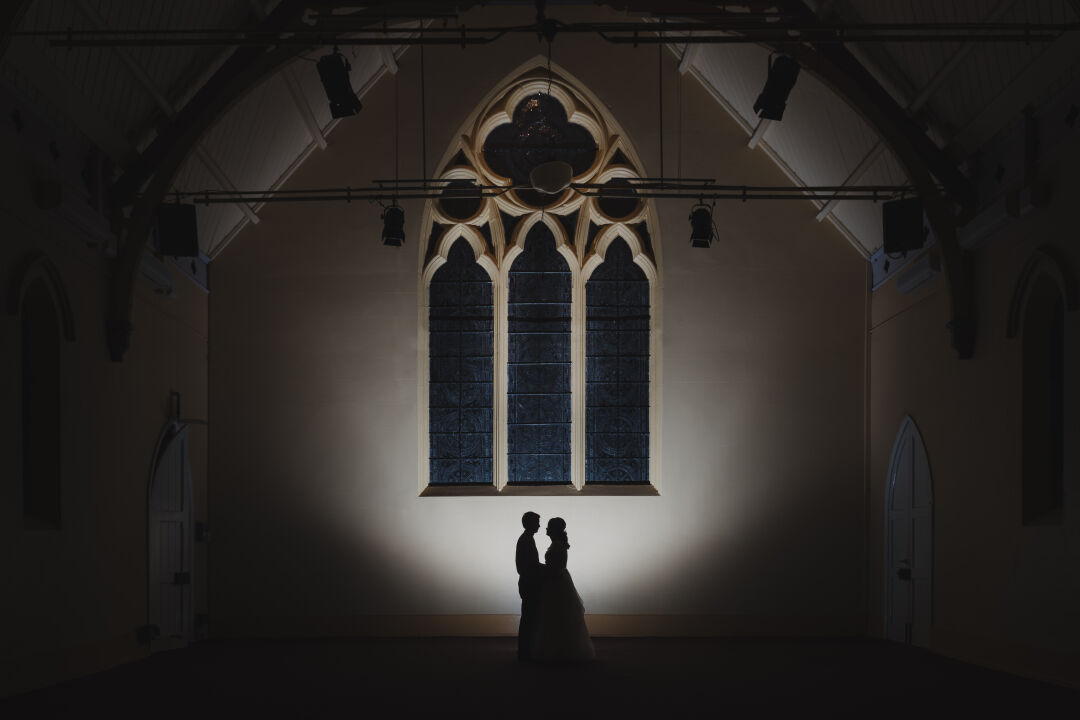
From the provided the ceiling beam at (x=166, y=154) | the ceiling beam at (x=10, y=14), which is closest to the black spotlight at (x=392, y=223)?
Result: the ceiling beam at (x=166, y=154)

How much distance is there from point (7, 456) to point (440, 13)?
4.70 m

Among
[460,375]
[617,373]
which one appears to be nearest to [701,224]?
[617,373]

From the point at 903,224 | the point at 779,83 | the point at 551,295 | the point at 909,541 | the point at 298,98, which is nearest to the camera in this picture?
the point at 779,83

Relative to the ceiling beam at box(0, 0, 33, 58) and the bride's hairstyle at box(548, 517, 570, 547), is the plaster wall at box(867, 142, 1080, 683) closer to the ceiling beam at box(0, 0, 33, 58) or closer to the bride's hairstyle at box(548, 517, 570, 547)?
the bride's hairstyle at box(548, 517, 570, 547)

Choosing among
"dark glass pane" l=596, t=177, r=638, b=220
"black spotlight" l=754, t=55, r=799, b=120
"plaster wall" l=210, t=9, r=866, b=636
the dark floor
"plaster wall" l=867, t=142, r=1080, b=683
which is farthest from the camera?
→ "dark glass pane" l=596, t=177, r=638, b=220

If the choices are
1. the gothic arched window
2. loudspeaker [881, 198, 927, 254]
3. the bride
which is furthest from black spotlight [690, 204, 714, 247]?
the gothic arched window

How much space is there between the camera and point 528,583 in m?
9.99

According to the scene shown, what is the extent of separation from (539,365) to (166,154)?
5067mm

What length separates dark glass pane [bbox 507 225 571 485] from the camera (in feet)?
41.1

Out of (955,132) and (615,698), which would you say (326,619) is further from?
(955,132)

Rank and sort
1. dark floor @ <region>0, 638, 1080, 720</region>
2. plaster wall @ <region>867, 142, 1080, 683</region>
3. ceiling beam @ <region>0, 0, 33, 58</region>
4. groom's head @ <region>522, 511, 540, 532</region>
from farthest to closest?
groom's head @ <region>522, 511, 540, 532</region> < plaster wall @ <region>867, 142, 1080, 683</region> < dark floor @ <region>0, 638, 1080, 720</region> < ceiling beam @ <region>0, 0, 33, 58</region>

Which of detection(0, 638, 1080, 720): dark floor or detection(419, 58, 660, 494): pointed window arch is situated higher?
detection(419, 58, 660, 494): pointed window arch

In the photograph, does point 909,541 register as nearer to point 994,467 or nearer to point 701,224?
point 994,467

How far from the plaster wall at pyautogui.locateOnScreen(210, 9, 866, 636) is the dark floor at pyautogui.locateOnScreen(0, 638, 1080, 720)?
47.0 inches
